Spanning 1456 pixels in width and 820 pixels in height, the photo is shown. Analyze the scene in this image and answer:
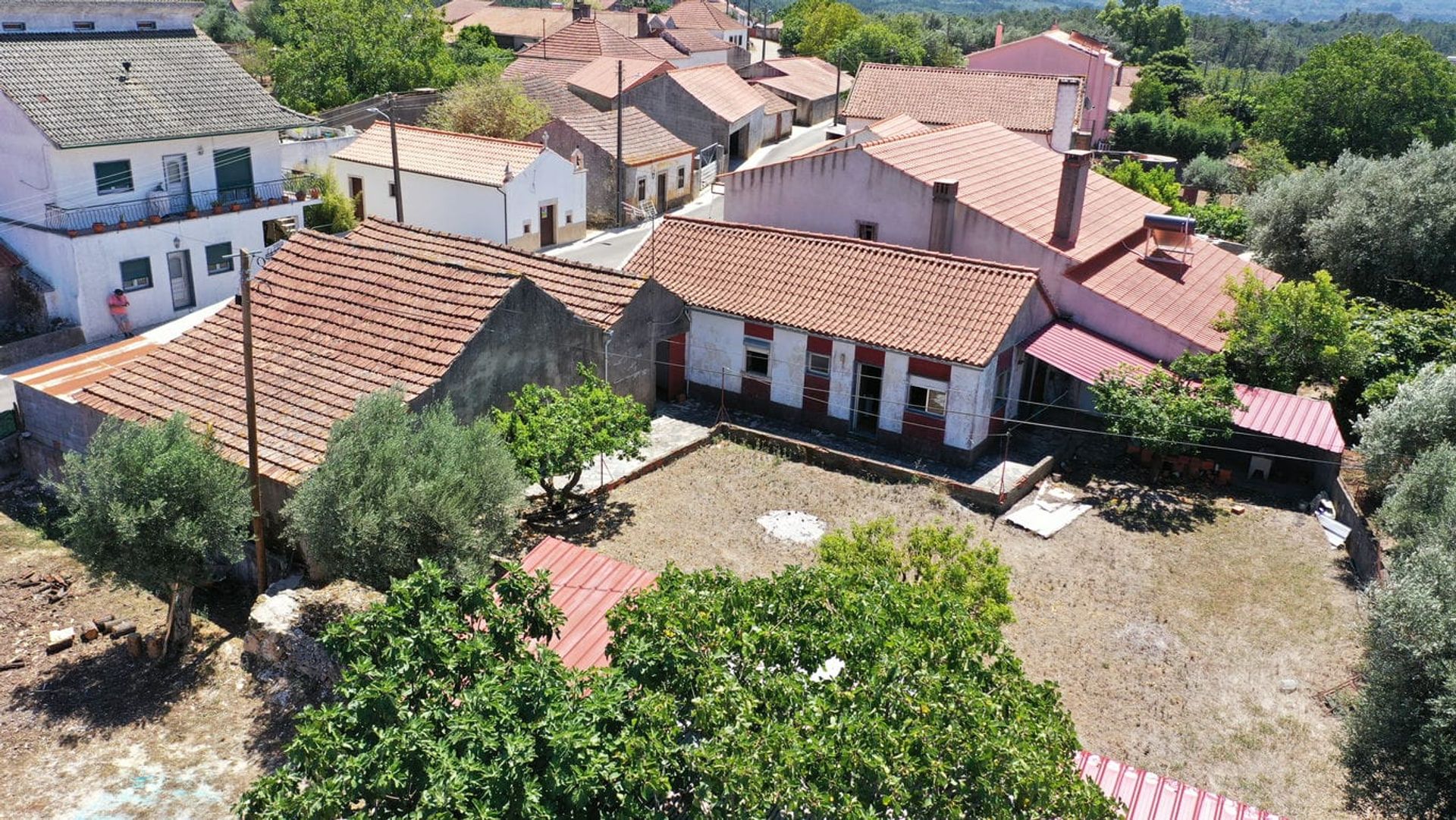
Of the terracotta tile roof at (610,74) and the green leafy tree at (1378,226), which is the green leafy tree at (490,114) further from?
the green leafy tree at (1378,226)

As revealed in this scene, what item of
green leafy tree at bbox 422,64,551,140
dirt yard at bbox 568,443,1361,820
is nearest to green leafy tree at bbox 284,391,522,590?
dirt yard at bbox 568,443,1361,820

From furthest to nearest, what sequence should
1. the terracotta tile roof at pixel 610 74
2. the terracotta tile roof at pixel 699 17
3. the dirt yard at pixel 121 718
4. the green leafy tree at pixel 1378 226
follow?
the terracotta tile roof at pixel 699 17, the terracotta tile roof at pixel 610 74, the green leafy tree at pixel 1378 226, the dirt yard at pixel 121 718

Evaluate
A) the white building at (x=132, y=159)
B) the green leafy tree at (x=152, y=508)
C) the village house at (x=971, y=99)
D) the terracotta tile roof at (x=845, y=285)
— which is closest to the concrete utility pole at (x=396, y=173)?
the white building at (x=132, y=159)

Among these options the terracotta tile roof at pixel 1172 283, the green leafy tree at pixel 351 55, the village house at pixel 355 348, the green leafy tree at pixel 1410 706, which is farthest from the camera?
the green leafy tree at pixel 351 55

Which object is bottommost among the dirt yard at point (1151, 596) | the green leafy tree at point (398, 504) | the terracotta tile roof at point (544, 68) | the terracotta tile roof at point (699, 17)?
the dirt yard at point (1151, 596)

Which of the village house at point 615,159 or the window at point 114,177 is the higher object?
the window at point 114,177

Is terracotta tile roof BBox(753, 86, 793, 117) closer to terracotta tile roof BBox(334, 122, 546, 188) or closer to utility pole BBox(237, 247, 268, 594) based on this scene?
terracotta tile roof BBox(334, 122, 546, 188)

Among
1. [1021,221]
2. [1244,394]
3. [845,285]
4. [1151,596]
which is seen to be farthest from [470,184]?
[1151,596]
